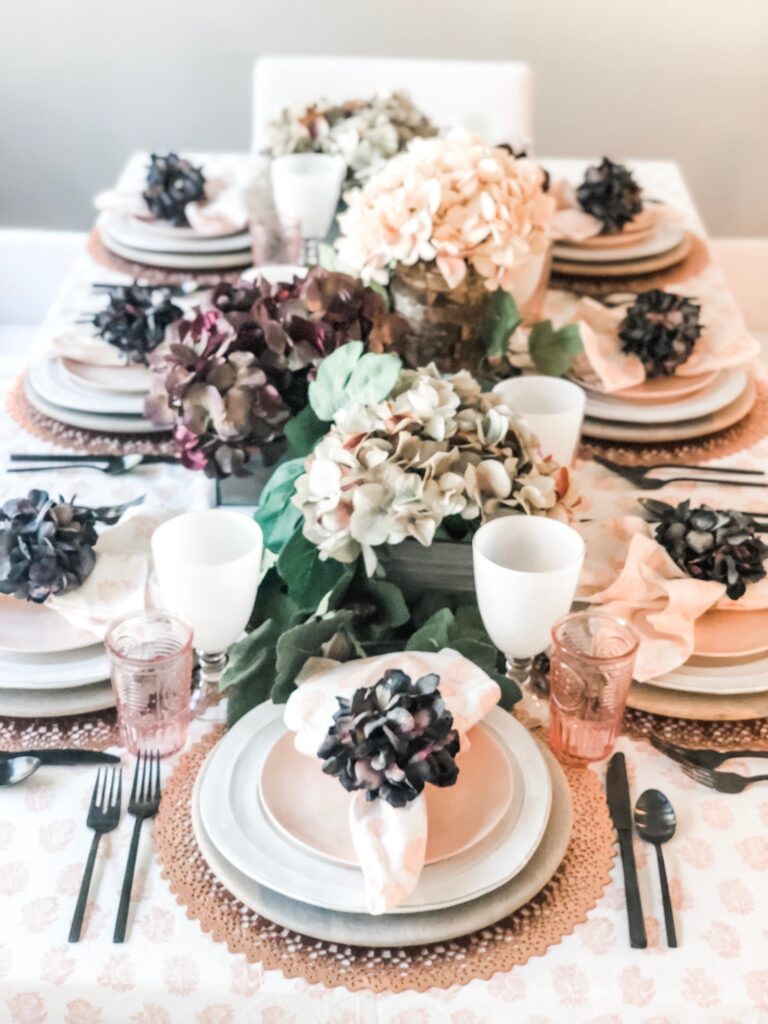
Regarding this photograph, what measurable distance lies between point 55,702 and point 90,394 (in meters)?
0.55

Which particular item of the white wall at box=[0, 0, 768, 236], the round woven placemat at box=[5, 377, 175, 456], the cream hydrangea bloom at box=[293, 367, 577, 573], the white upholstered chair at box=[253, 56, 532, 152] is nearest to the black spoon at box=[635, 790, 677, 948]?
the cream hydrangea bloom at box=[293, 367, 577, 573]

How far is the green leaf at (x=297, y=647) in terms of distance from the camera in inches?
37.4

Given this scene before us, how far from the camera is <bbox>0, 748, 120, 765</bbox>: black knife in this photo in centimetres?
95

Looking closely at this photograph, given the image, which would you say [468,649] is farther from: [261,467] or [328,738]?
[261,467]

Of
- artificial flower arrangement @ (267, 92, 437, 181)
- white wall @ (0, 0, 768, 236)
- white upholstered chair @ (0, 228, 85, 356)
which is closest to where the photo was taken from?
artificial flower arrangement @ (267, 92, 437, 181)

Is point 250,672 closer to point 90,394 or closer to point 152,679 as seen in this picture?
point 152,679

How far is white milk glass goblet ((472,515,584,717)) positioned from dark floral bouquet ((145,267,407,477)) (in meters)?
0.27

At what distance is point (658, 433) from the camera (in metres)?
1.43

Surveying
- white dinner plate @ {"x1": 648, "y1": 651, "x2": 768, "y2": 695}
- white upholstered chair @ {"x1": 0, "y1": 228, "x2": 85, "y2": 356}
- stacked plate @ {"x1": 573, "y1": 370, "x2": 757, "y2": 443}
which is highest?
white dinner plate @ {"x1": 648, "y1": 651, "x2": 768, "y2": 695}

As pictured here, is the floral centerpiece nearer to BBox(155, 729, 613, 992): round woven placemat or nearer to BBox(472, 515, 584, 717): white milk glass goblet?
BBox(472, 515, 584, 717): white milk glass goblet

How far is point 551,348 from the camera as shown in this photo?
1467 millimetres

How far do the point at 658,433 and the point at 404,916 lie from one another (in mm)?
782

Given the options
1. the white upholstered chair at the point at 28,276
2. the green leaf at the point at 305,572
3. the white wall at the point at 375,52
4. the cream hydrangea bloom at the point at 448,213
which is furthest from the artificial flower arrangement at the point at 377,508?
the white wall at the point at 375,52

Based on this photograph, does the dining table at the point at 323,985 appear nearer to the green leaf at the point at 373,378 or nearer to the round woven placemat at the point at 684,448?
the green leaf at the point at 373,378
